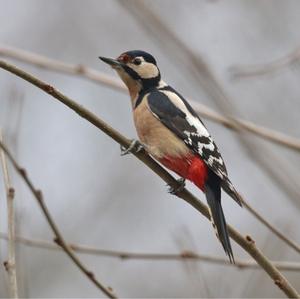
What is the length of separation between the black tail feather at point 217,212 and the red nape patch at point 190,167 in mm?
51

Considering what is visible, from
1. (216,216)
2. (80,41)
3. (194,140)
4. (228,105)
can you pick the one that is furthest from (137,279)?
(228,105)

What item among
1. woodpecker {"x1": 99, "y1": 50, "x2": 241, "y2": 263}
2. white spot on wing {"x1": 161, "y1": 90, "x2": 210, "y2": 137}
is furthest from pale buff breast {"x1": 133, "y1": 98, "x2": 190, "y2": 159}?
white spot on wing {"x1": 161, "y1": 90, "x2": 210, "y2": 137}

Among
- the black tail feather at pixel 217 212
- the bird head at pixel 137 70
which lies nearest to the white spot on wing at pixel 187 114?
the bird head at pixel 137 70

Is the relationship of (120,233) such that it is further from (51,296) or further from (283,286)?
(283,286)

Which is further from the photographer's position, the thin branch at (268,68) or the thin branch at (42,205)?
the thin branch at (268,68)

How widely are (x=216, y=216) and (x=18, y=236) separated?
0.87 metres

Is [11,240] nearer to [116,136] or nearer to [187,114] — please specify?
[116,136]

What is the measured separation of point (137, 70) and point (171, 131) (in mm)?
515

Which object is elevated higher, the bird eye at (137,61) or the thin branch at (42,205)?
the bird eye at (137,61)

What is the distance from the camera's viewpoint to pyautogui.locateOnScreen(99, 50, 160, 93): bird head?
4.33 m

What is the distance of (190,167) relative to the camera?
12.7 feet

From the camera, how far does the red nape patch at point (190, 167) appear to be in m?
3.78

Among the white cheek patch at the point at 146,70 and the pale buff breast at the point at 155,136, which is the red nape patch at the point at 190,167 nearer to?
the pale buff breast at the point at 155,136

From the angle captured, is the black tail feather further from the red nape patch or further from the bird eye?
the bird eye
